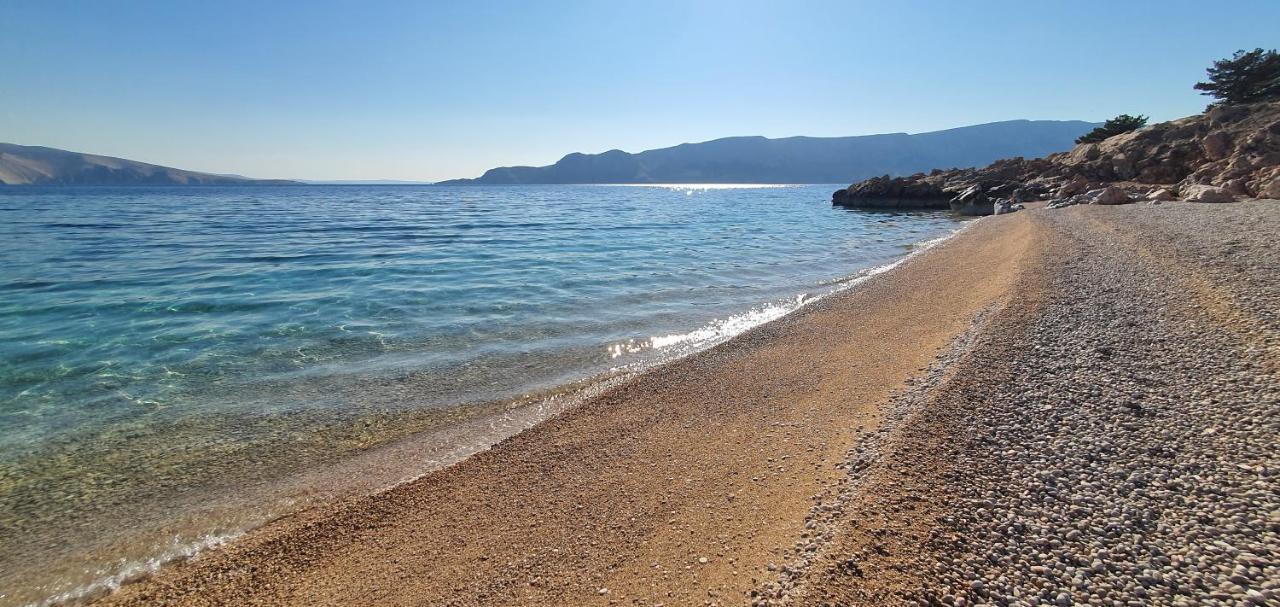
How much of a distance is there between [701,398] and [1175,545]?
4008 millimetres

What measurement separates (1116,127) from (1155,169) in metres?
15.5

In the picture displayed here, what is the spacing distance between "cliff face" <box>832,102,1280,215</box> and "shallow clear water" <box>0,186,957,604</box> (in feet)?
52.0

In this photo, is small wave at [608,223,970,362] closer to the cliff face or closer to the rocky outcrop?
the cliff face

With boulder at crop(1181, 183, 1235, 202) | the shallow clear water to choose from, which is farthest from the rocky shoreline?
boulder at crop(1181, 183, 1235, 202)

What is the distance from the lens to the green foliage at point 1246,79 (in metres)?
33.3

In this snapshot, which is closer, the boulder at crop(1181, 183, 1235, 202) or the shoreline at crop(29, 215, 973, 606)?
the shoreline at crop(29, 215, 973, 606)

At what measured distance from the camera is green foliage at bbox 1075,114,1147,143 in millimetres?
42562

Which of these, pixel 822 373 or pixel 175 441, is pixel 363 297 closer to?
pixel 175 441

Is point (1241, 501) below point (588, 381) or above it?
above

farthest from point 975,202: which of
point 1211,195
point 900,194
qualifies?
point 1211,195

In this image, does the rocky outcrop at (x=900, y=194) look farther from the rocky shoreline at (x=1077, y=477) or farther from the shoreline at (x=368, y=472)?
the shoreline at (x=368, y=472)

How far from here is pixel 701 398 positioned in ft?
20.1

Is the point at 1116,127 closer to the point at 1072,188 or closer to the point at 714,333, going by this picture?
the point at 1072,188

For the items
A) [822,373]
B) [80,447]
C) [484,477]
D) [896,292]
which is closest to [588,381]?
[484,477]
